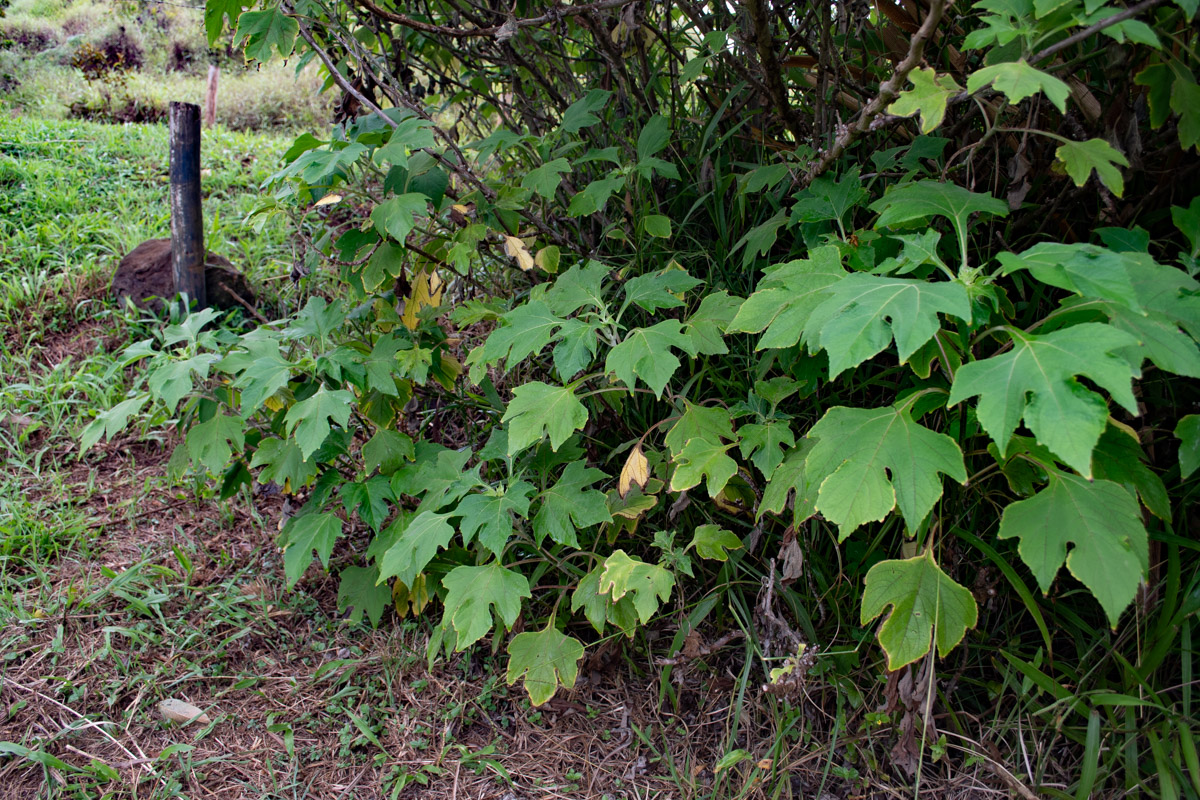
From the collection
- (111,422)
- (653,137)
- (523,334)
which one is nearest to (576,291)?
(523,334)

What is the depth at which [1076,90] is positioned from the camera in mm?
1457

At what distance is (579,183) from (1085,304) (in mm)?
1670

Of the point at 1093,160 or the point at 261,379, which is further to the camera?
the point at 261,379

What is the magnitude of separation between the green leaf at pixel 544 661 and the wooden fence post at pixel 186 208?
2582mm

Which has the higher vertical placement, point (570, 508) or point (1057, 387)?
point (1057, 387)

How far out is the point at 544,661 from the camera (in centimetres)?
167

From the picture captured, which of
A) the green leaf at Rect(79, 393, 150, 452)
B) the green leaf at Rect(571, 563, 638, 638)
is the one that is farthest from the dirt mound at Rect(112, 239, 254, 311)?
the green leaf at Rect(571, 563, 638, 638)

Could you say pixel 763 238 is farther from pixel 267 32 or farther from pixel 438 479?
pixel 267 32

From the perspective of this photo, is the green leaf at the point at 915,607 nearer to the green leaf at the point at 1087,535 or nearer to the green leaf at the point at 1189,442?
the green leaf at the point at 1087,535

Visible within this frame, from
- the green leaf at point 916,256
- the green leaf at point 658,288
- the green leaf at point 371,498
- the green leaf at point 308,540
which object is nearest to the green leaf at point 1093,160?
the green leaf at point 916,256

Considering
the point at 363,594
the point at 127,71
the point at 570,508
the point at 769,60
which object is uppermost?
the point at 127,71

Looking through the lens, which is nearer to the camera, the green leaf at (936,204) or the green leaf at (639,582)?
the green leaf at (936,204)

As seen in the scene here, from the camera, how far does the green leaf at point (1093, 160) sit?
3.82 ft

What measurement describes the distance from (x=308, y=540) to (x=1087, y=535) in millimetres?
1791
